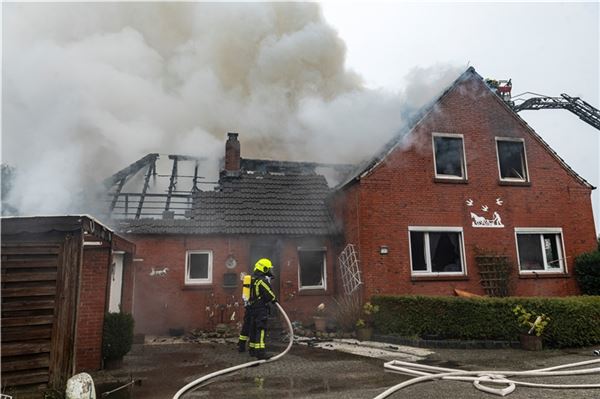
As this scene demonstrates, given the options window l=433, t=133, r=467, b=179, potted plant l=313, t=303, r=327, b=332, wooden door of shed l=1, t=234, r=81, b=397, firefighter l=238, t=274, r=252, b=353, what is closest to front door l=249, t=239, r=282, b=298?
potted plant l=313, t=303, r=327, b=332

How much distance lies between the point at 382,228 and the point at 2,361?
8.66 metres

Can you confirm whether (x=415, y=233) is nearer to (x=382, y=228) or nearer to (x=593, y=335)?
(x=382, y=228)

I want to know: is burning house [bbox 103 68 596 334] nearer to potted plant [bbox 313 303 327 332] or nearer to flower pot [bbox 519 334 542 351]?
potted plant [bbox 313 303 327 332]

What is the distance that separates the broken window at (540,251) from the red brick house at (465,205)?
30 millimetres

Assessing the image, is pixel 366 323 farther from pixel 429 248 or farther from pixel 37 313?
pixel 37 313

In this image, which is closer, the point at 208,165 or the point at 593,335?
the point at 593,335

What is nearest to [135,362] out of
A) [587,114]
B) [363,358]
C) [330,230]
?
[363,358]

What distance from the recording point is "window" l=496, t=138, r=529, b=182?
1250 centimetres

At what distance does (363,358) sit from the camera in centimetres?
741

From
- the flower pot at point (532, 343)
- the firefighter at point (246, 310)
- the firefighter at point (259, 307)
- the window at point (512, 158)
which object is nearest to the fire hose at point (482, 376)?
the flower pot at point (532, 343)

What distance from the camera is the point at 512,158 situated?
12656 mm

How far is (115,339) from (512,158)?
1211 cm

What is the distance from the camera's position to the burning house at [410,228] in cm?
1101

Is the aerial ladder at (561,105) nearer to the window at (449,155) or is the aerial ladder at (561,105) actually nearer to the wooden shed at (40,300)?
the window at (449,155)
